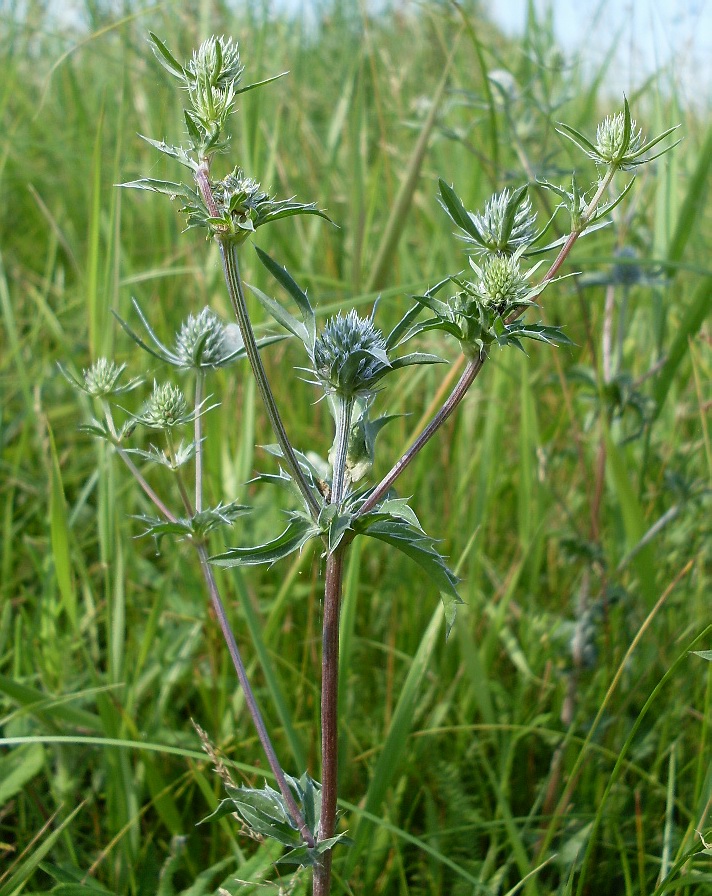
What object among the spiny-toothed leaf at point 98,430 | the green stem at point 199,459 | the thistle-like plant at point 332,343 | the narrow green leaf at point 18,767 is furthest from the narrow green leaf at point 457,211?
the narrow green leaf at point 18,767

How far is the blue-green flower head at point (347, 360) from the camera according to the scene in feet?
3.27

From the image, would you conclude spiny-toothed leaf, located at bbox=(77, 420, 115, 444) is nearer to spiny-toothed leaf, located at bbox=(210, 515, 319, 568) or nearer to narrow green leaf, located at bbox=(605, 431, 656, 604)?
spiny-toothed leaf, located at bbox=(210, 515, 319, 568)

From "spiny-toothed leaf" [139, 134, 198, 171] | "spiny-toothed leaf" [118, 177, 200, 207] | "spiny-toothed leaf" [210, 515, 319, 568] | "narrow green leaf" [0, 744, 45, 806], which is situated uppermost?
"spiny-toothed leaf" [139, 134, 198, 171]

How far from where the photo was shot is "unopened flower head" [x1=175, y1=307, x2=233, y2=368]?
121 centimetres

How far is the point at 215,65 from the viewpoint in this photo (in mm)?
886

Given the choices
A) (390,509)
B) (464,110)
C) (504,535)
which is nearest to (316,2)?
(464,110)

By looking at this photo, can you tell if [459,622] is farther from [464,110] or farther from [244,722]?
[464,110]

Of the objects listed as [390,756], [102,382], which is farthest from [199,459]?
[390,756]

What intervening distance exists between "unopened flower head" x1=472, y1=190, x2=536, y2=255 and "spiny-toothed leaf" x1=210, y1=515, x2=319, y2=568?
408mm

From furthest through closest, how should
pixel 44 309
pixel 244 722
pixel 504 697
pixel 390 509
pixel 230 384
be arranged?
1. pixel 44 309
2. pixel 230 384
3. pixel 504 697
4. pixel 244 722
5. pixel 390 509

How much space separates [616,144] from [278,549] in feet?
2.01

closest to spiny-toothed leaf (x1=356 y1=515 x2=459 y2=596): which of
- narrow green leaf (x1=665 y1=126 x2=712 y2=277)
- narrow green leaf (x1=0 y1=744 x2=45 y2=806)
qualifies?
narrow green leaf (x1=0 y1=744 x2=45 y2=806)

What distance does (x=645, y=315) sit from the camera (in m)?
2.90

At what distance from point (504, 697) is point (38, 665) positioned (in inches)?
41.4
